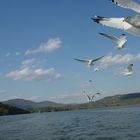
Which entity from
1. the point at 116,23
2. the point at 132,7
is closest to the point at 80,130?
the point at 116,23


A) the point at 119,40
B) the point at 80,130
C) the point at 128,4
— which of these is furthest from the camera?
the point at 80,130

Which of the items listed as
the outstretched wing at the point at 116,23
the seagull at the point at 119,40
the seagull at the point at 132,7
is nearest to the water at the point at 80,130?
the seagull at the point at 119,40

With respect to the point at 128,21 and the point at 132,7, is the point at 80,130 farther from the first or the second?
the point at 132,7

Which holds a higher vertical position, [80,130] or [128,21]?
[80,130]

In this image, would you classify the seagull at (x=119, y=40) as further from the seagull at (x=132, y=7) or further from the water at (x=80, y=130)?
the water at (x=80, y=130)

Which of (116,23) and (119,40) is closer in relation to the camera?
(116,23)

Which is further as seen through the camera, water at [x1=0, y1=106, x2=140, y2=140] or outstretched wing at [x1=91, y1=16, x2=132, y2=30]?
water at [x1=0, y1=106, x2=140, y2=140]

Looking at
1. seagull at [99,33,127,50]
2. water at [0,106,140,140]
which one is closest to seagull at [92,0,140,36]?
seagull at [99,33,127,50]

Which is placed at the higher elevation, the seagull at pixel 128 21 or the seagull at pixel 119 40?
the seagull at pixel 119 40

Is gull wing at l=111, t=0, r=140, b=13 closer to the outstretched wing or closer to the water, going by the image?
the outstretched wing

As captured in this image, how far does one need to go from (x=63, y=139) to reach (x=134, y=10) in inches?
1572

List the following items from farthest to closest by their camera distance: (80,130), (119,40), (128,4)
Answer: (80,130), (119,40), (128,4)

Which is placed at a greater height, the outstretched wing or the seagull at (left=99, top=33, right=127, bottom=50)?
the seagull at (left=99, top=33, right=127, bottom=50)

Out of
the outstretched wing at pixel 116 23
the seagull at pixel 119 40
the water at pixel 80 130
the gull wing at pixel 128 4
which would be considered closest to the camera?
the gull wing at pixel 128 4
